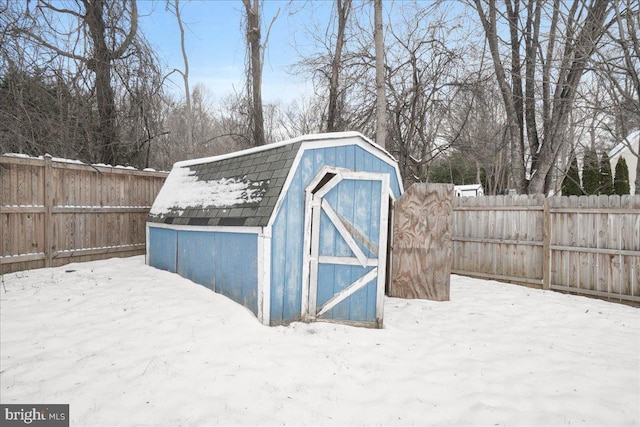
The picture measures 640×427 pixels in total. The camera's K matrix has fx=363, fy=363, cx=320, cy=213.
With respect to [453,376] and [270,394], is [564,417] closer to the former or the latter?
[453,376]

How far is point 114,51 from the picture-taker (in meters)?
9.09

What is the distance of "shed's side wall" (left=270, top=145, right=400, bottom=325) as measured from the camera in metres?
4.59

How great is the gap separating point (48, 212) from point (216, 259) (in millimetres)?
4204

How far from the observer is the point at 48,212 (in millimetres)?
7164

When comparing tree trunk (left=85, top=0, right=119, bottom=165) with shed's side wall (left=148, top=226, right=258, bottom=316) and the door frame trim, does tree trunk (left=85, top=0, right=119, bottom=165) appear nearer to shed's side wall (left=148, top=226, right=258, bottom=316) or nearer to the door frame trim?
shed's side wall (left=148, top=226, right=258, bottom=316)

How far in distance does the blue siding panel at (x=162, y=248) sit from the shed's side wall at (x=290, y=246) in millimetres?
2938

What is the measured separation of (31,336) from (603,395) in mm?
5580

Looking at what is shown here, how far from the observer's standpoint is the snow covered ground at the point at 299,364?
9.28 ft

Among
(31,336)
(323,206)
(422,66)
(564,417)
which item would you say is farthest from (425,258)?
(422,66)

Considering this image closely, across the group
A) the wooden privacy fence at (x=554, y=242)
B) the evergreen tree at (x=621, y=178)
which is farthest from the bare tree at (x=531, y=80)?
the evergreen tree at (x=621, y=178)

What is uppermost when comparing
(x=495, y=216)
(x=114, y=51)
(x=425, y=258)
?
(x=114, y=51)

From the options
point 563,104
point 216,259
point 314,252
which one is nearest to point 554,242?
point 563,104
